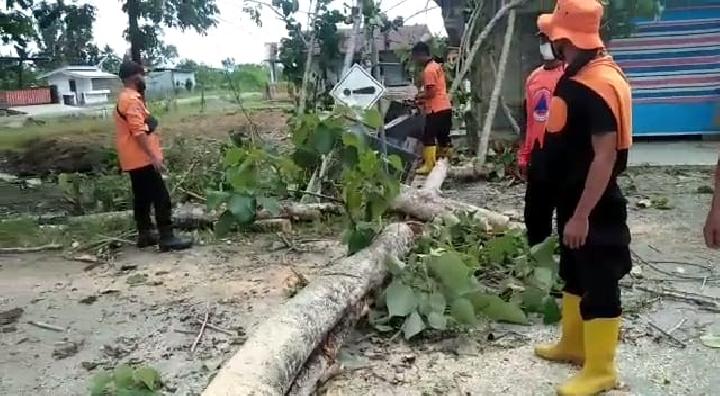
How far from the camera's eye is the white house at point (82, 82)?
4300 cm

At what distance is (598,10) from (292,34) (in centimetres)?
625

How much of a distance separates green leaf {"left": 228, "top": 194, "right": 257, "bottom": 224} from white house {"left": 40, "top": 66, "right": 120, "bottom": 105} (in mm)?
39847

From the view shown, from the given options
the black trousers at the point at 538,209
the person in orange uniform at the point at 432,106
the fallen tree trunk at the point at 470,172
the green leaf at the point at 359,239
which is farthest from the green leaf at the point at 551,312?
the person in orange uniform at the point at 432,106

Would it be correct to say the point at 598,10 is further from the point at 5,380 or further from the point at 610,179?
the point at 5,380

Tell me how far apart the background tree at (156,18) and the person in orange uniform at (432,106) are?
11586 mm

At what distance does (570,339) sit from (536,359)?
218 mm

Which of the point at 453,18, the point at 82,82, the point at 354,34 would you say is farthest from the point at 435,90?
the point at 82,82

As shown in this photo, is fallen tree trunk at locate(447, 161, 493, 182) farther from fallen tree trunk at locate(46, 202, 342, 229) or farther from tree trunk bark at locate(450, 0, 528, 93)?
fallen tree trunk at locate(46, 202, 342, 229)

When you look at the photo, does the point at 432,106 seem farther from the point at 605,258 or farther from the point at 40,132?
the point at 40,132

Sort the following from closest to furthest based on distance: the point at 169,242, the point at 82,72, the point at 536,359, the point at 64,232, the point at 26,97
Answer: the point at 536,359 < the point at 169,242 < the point at 64,232 < the point at 26,97 < the point at 82,72

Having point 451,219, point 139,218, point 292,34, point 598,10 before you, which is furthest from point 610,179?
point 292,34

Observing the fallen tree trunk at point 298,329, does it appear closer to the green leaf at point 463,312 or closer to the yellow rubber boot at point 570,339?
the green leaf at point 463,312

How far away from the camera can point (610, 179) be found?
116 inches

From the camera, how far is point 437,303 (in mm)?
3883
